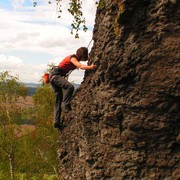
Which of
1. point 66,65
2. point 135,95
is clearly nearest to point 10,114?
point 66,65

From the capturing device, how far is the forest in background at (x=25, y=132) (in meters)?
36.8

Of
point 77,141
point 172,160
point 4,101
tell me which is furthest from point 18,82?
point 172,160

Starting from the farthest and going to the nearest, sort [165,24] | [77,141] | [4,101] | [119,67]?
[4,101] < [77,141] < [119,67] < [165,24]

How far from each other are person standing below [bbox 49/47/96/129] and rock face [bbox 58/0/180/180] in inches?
43.4

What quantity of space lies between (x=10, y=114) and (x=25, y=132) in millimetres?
3968

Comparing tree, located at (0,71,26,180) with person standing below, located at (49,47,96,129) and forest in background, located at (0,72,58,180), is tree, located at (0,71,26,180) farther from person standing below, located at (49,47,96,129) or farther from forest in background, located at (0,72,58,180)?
person standing below, located at (49,47,96,129)

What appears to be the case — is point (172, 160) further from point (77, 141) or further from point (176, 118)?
point (77, 141)

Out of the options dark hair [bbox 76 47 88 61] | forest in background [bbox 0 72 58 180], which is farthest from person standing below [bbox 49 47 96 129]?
forest in background [bbox 0 72 58 180]

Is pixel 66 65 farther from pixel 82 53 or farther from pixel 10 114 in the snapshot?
pixel 10 114

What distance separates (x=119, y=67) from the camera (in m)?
7.14

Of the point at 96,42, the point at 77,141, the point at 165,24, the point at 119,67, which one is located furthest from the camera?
the point at 77,141

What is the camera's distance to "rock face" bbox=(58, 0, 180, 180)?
261 inches

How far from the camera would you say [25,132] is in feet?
133

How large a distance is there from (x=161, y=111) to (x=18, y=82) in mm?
32050
